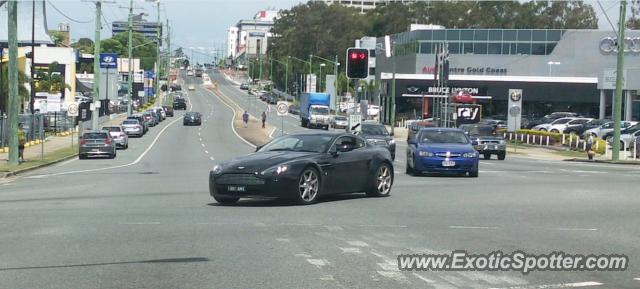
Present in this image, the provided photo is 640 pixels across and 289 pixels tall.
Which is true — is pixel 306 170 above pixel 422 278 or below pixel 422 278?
above

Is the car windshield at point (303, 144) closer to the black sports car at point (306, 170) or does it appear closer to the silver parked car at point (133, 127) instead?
the black sports car at point (306, 170)

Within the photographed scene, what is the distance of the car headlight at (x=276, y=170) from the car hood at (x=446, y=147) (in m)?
10.0

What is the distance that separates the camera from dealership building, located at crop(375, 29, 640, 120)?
103500mm

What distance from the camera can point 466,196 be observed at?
1969cm

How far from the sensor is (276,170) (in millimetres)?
16422

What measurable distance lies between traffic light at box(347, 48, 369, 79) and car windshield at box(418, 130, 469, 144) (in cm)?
271

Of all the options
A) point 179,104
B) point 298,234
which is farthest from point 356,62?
point 179,104

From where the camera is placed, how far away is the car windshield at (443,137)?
26.7 meters

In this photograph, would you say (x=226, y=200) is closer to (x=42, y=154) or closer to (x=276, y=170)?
(x=276, y=170)

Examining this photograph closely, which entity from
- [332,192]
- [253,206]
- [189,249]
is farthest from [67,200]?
[189,249]

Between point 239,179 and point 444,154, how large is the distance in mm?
10379

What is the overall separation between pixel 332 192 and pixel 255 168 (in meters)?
1.98

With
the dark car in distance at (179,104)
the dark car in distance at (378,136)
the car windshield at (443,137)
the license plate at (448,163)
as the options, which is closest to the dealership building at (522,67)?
the dark car in distance at (179,104)

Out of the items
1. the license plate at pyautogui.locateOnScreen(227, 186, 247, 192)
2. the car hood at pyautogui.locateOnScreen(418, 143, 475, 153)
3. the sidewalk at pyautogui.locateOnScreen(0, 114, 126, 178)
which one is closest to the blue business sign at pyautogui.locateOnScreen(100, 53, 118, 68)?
the sidewalk at pyautogui.locateOnScreen(0, 114, 126, 178)
